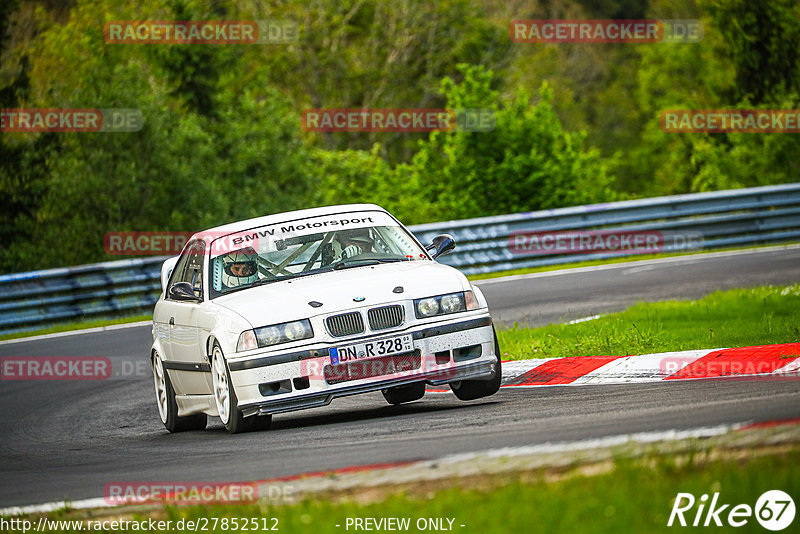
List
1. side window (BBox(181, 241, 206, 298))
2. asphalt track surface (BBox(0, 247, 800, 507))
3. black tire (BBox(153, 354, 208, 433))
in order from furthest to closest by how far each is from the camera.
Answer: black tire (BBox(153, 354, 208, 433)) < side window (BBox(181, 241, 206, 298)) < asphalt track surface (BBox(0, 247, 800, 507))

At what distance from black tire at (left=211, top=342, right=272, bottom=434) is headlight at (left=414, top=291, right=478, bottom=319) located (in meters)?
1.32

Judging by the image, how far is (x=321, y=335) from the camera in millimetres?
8094

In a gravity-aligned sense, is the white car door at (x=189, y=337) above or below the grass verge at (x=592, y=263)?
above

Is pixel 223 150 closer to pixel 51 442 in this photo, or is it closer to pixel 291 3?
pixel 291 3

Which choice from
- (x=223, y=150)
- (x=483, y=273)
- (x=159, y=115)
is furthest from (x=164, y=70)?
(x=483, y=273)

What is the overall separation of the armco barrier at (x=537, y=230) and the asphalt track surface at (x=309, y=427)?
5817mm

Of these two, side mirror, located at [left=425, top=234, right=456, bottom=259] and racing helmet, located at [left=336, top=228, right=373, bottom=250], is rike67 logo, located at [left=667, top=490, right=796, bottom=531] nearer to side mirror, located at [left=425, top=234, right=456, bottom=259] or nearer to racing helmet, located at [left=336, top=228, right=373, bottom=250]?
side mirror, located at [left=425, top=234, right=456, bottom=259]

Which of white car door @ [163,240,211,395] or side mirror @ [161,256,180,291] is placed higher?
side mirror @ [161,256,180,291]

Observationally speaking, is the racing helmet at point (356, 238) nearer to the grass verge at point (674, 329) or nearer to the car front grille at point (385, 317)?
the car front grille at point (385, 317)

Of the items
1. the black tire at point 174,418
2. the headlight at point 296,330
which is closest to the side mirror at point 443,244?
the headlight at point 296,330

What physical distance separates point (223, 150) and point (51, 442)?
28.4 metres

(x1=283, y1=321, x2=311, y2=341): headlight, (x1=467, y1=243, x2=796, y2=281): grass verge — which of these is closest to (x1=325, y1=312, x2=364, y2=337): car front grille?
(x1=283, y1=321, x2=311, y2=341): headlight

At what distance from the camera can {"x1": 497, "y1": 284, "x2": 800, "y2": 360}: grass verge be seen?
1029 cm

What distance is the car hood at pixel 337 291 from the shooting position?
819cm
